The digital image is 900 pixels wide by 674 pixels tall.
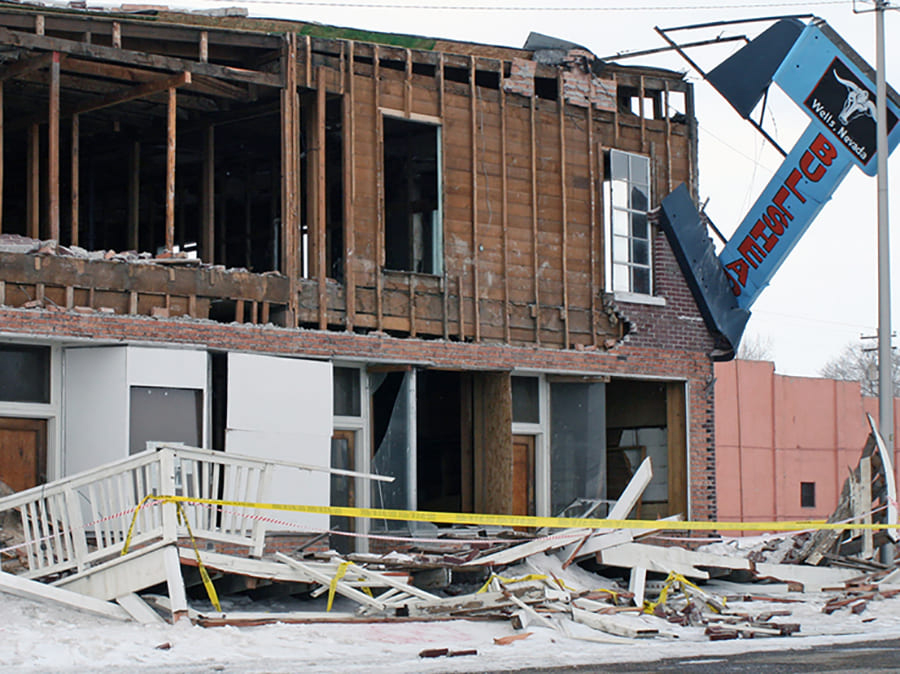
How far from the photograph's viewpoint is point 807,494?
35719 mm

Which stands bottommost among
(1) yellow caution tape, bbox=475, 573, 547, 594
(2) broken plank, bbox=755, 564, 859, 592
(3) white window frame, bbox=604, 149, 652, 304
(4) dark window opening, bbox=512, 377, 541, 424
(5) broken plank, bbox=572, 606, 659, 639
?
(2) broken plank, bbox=755, 564, 859, 592

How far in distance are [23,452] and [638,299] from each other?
984 cm

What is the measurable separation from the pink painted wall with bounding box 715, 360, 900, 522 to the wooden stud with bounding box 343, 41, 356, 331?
60.7ft

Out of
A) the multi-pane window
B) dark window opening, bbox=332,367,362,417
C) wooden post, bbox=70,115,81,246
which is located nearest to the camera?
wooden post, bbox=70,115,81,246

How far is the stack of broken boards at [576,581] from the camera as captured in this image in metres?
12.0

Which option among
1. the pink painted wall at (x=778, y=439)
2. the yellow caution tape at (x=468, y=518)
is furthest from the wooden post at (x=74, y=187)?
the pink painted wall at (x=778, y=439)

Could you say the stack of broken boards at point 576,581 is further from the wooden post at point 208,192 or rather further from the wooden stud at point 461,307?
the wooden post at point 208,192

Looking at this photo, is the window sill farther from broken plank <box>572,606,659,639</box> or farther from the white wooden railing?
the white wooden railing

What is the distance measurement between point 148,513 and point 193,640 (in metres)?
2.18

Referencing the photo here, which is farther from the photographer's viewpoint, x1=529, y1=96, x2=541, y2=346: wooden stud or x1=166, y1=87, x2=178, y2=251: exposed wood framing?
x1=529, y1=96, x2=541, y2=346: wooden stud

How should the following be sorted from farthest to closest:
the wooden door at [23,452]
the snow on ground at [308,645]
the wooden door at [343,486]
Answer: the wooden door at [343,486], the wooden door at [23,452], the snow on ground at [308,645]

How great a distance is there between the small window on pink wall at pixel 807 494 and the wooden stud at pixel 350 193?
72.1ft

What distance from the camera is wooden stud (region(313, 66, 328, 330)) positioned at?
16922mm

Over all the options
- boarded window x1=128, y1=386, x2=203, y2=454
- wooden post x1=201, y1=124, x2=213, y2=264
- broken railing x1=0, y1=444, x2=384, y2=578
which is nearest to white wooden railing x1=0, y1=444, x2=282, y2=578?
broken railing x1=0, y1=444, x2=384, y2=578
